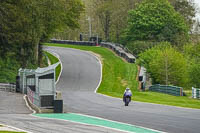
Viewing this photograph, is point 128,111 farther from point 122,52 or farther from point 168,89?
point 122,52

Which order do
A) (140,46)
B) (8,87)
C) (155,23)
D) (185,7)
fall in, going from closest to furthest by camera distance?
(8,87) < (140,46) < (155,23) < (185,7)

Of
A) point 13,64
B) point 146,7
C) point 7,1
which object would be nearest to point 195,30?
point 146,7

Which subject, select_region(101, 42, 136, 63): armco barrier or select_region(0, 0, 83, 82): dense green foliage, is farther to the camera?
select_region(101, 42, 136, 63): armco barrier

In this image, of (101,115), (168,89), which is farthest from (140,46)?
(101,115)

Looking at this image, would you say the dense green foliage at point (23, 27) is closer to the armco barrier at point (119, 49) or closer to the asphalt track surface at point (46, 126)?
the armco barrier at point (119, 49)

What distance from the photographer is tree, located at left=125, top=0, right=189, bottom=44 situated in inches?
3420

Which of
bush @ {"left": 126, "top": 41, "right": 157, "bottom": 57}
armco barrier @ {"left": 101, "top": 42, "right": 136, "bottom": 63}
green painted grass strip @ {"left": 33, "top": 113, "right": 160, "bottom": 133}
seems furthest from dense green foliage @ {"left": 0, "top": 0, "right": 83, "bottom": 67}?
bush @ {"left": 126, "top": 41, "right": 157, "bottom": 57}

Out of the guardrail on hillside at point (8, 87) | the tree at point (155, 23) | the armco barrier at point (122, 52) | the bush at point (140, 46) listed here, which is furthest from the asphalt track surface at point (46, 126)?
the tree at point (155, 23)

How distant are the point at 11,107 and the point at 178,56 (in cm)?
3041

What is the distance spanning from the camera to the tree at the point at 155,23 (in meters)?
86.9

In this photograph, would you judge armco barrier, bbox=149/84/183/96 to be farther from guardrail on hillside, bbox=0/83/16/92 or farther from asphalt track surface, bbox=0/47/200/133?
guardrail on hillside, bbox=0/83/16/92

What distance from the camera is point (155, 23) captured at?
8669 centimetres

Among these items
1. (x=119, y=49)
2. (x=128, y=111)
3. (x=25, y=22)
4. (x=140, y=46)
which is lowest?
(x=128, y=111)

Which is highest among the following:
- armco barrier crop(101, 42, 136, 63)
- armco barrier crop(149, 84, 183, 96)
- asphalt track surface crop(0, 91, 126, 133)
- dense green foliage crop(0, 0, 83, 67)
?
dense green foliage crop(0, 0, 83, 67)
